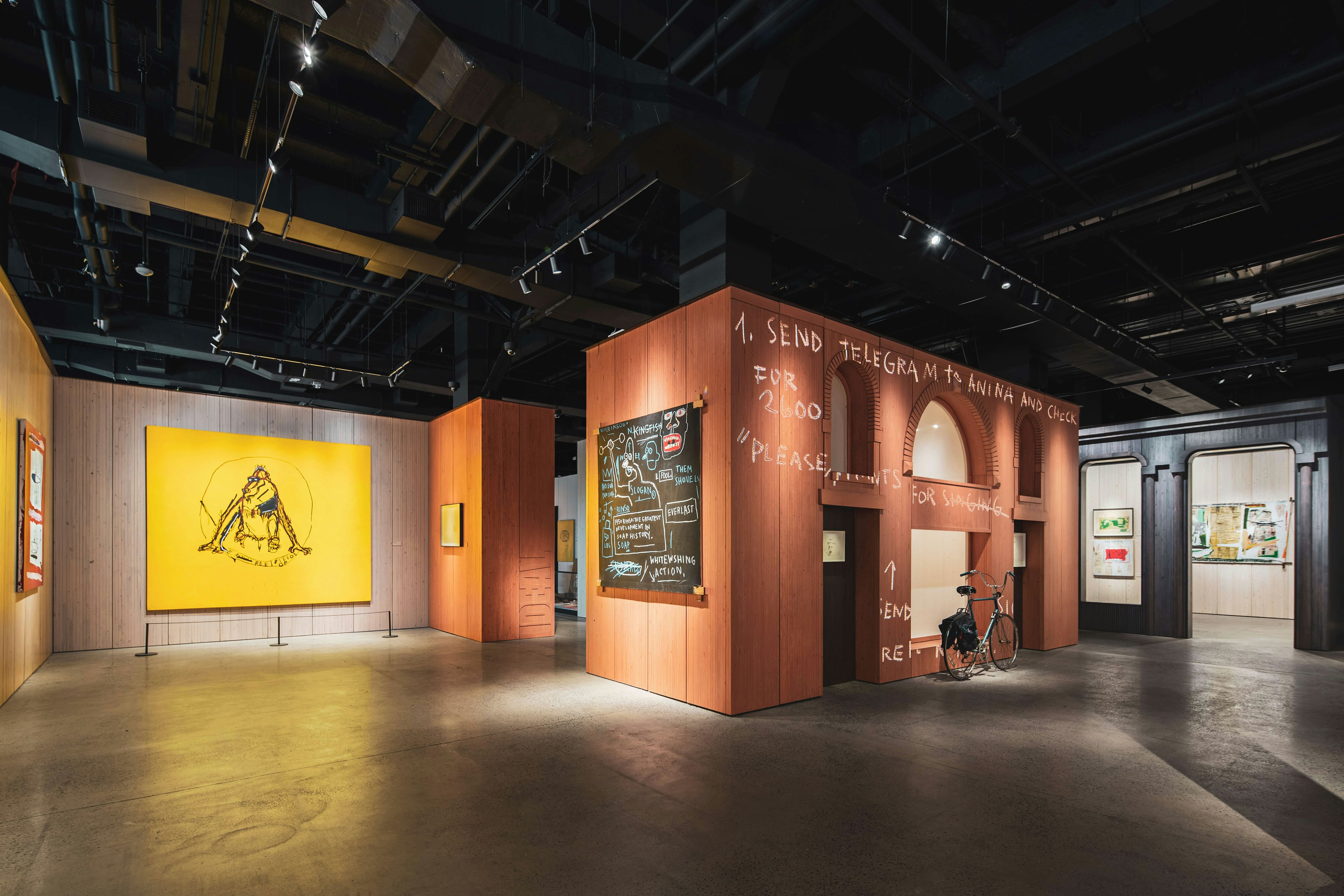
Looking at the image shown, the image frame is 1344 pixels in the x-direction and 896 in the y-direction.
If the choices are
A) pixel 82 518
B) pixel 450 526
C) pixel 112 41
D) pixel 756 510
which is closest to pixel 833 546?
pixel 756 510

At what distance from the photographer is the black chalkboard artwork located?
6137 millimetres

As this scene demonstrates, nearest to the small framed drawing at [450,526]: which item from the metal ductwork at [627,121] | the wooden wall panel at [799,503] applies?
the wooden wall panel at [799,503]

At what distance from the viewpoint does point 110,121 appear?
16.7ft

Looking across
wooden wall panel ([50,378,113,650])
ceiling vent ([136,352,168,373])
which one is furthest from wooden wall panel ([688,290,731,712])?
ceiling vent ([136,352,168,373])

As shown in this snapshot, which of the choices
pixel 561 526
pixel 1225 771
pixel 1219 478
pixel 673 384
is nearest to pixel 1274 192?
pixel 1225 771

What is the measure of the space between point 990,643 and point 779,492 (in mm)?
3928

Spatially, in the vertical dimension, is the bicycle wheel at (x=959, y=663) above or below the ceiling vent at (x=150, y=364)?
below

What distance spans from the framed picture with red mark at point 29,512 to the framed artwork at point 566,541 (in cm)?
1245

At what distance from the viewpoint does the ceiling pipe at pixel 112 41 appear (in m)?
4.53

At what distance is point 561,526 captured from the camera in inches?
782

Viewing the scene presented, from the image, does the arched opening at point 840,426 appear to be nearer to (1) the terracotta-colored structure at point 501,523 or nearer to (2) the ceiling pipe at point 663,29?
(2) the ceiling pipe at point 663,29

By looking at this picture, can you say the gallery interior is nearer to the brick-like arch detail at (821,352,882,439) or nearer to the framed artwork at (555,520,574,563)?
the brick-like arch detail at (821,352,882,439)

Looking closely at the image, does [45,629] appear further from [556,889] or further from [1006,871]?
[1006,871]

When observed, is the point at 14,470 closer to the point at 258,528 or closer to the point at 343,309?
the point at 258,528
